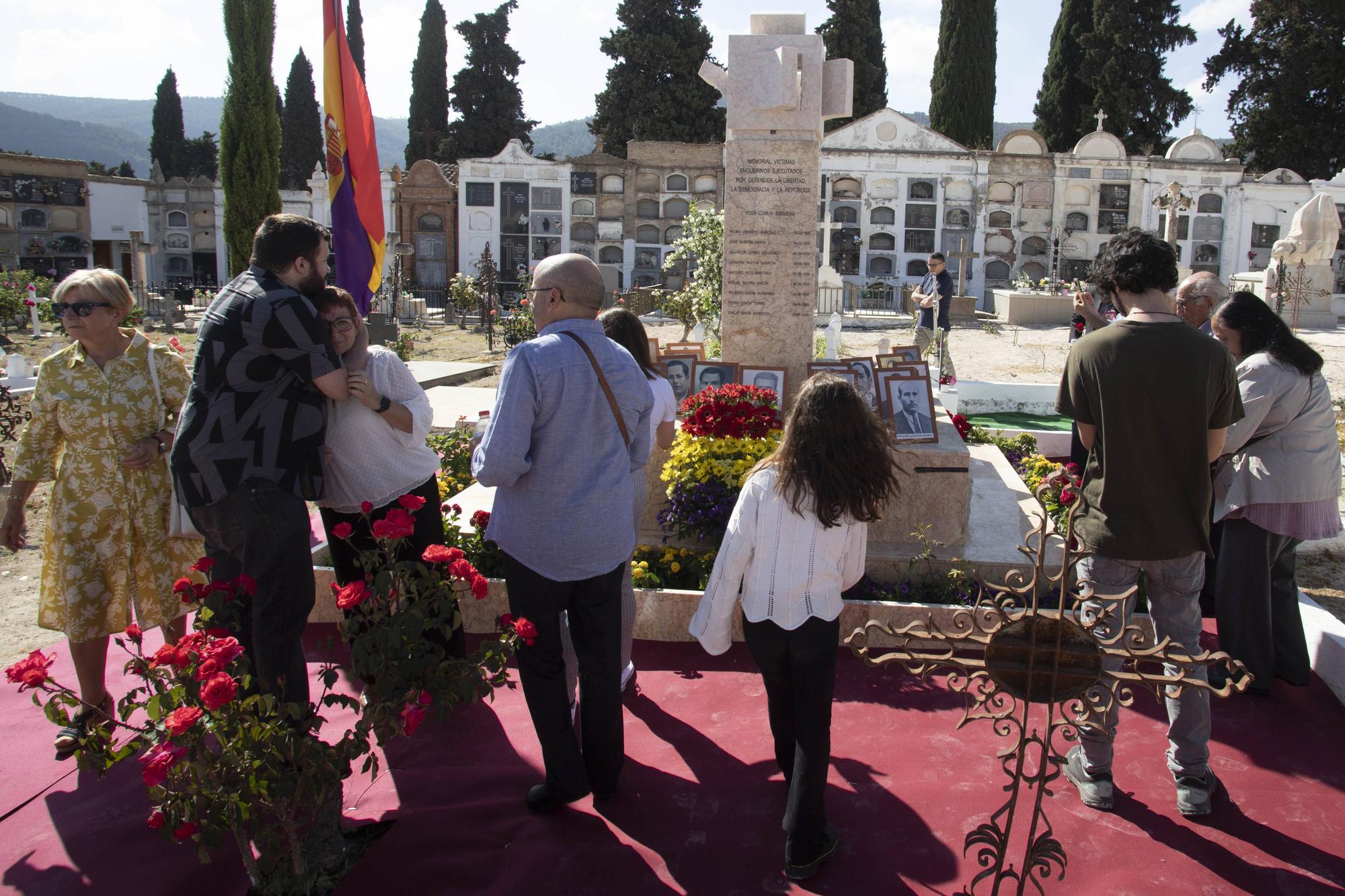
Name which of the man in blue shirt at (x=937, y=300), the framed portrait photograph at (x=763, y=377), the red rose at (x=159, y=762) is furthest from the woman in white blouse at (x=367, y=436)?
the man in blue shirt at (x=937, y=300)

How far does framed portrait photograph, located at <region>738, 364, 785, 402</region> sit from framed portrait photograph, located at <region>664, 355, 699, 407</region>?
1.02 feet

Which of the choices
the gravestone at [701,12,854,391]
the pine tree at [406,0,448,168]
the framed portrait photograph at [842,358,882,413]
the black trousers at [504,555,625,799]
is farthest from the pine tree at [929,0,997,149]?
the black trousers at [504,555,625,799]

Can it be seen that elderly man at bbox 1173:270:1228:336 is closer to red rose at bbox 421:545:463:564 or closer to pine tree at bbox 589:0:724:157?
red rose at bbox 421:545:463:564

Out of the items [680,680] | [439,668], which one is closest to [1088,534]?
[680,680]

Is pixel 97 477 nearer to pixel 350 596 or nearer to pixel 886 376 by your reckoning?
pixel 350 596

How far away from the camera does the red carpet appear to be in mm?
2447

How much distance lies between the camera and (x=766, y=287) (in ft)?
20.1

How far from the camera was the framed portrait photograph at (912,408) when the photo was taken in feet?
16.9

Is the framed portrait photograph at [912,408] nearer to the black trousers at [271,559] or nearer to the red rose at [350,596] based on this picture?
the black trousers at [271,559]

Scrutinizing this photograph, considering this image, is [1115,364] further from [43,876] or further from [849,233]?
[849,233]

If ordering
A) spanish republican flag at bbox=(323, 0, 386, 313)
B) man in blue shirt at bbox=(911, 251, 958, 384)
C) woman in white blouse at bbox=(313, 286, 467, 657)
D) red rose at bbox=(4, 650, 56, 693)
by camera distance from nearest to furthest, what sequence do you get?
red rose at bbox=(4, 650, 56, 693), woman in white blouse at bbox=(313, 286, 467, 657), spanish republican flag at bbox=(323, 0, 386, 313), man in blue shirt at bbox=(911, 251, 958, 384)

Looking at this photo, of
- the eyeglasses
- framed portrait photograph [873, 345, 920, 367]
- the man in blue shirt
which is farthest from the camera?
the man in blue shirt

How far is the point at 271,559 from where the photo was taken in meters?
2.56

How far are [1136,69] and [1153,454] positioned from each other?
35.9 metres
